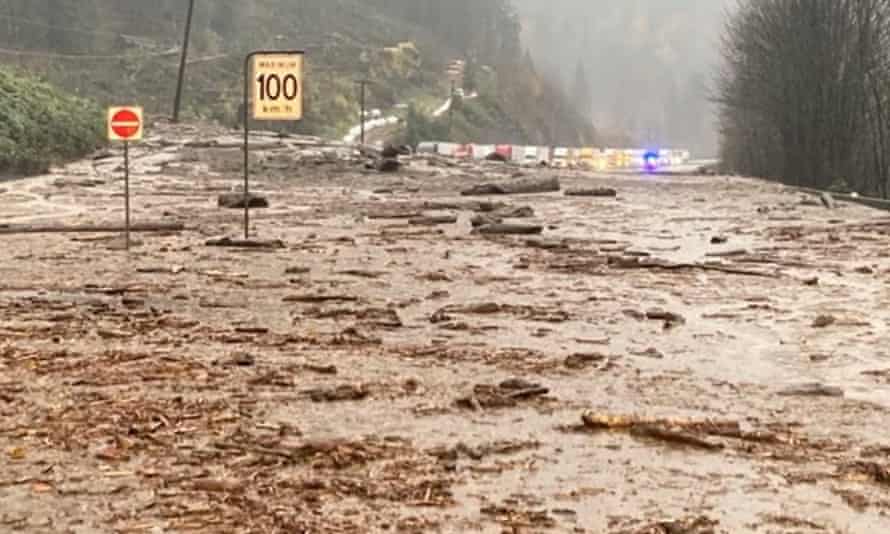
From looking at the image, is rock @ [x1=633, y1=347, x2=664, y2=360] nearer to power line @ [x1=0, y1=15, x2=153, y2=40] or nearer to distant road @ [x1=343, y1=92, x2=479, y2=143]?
distant road @ [x1=343, y1=92, x2=479, y2=143]

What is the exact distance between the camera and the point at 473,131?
367 ft

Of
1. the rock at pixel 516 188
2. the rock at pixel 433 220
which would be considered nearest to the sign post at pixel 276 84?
the rock at pixel 433 220

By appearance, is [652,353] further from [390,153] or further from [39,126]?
[390,153]

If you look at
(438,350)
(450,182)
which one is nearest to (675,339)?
(438,350)

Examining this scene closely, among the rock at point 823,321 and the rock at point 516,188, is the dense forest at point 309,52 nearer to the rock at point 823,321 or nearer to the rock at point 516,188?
the rock at point 516,188

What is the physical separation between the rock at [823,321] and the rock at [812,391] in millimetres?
3095

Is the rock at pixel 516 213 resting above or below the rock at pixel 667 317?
above

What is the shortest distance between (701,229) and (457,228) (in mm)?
5411

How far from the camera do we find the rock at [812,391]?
8.49 m

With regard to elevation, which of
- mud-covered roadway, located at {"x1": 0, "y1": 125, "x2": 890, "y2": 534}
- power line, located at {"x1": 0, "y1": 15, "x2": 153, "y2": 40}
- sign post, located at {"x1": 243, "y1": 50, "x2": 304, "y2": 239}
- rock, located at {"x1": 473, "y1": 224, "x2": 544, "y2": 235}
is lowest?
mud-covered roadway, located at {"x1": 0, "y1": 125, "x2": 890, "y2": 534}

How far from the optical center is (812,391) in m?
8.55

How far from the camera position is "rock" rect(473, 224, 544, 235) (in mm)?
21859

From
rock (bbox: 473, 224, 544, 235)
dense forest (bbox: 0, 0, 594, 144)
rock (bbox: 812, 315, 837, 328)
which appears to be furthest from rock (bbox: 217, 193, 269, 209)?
dense forest (bbox: 0, 0, 594, 144)

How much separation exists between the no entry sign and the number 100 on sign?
7.18 ft
